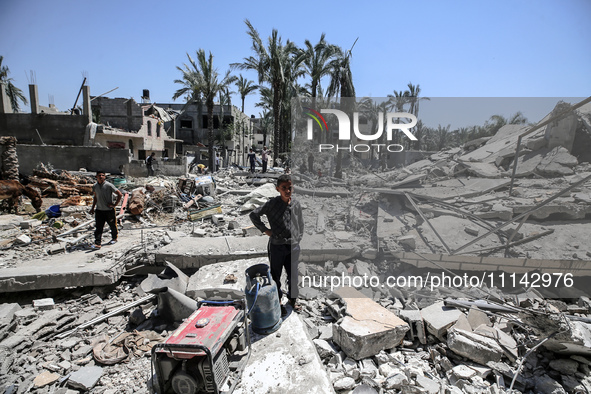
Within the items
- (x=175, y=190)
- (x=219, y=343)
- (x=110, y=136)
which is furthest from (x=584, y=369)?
(x=110, y=136)

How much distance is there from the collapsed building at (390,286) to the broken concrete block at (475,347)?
0.01 meters

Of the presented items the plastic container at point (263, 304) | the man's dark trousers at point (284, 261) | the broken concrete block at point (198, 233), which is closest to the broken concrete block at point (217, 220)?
the broken concrete block at point (198, 233)

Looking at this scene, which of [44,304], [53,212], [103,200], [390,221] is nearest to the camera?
[44,304]

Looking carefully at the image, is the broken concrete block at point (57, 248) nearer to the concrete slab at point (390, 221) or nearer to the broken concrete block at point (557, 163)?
the concrete slab at point (390, 221)

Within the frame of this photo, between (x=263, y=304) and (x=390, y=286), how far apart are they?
2371 mm

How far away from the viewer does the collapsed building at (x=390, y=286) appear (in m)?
3.16

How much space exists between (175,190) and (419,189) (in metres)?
8.82

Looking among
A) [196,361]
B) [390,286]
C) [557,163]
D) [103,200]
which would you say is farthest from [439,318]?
[103,200]

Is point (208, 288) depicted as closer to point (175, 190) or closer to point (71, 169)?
point (175, 190)

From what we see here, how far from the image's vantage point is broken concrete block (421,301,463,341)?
11.7ft

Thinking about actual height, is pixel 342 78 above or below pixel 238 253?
above

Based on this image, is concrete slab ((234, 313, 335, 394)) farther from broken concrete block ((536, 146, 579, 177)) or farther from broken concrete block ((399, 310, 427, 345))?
broken concrete block ((536, 146, 579, 177))

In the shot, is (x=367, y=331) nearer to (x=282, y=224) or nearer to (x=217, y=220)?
(x=282, y=224)

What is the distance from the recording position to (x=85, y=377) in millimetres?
3176
